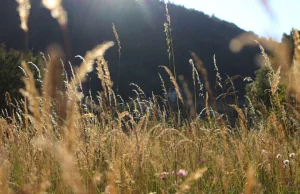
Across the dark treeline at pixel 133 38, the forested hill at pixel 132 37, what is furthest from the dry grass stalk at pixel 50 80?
the dark treeline at pixel 133 38

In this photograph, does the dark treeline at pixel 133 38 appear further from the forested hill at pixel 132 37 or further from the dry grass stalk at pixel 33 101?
the dry grass stalk at pixel 33 101

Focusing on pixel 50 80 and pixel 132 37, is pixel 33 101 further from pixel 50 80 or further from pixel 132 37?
pixel 132 37

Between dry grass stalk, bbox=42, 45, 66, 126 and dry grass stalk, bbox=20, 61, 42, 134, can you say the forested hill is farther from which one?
dry grass stalk, bbox=20, 61, 42, 134

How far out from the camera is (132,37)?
6081cm

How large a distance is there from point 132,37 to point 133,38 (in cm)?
24

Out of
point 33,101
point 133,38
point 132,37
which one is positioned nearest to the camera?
point 33,101

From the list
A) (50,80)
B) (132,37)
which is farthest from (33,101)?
(132,37)

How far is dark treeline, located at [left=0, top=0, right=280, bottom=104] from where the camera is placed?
2081 inches

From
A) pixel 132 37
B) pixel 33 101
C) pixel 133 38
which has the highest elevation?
pixel 132 37

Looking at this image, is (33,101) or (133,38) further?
(133,38)

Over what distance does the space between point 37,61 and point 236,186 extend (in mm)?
12448

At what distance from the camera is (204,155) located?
2977mm

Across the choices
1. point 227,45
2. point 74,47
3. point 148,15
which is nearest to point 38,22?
point 74,47

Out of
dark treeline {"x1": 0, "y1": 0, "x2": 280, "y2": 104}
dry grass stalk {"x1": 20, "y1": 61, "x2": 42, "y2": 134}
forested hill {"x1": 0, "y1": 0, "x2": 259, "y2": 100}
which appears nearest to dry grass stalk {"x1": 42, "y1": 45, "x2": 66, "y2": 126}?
dry grass stalk {"x1": 20, "y1": 61, "x2": 42, "y2": 134}
